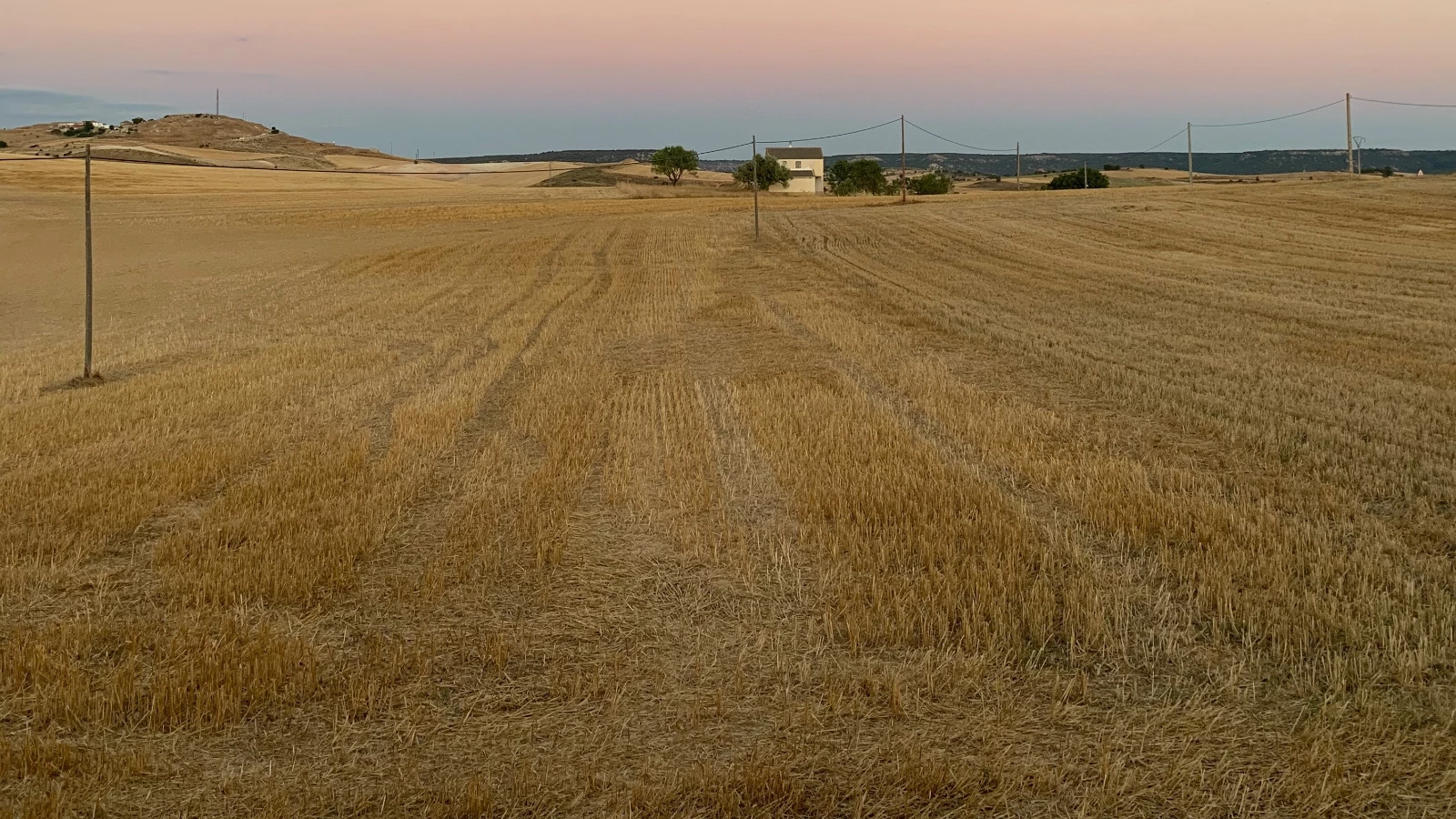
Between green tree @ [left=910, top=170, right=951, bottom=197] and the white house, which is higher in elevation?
the white house

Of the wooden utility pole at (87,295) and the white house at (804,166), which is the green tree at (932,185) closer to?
the white house at (804,166)

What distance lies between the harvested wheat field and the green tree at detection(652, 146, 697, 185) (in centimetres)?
9273


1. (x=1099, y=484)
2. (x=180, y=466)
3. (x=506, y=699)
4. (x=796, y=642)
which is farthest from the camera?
(x=180, y=466)

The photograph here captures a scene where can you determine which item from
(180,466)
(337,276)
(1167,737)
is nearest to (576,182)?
(337,276)

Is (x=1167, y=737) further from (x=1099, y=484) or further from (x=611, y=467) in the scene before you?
(x=611, y=467)

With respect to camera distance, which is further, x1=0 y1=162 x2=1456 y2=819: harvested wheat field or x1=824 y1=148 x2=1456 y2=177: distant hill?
x1=824 y1=148 x2=1456 y2=177: distant hill

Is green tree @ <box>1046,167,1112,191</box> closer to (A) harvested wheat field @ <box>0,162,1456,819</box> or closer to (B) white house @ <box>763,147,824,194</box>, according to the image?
(B) white house @ <box>763,147,824,194</box>

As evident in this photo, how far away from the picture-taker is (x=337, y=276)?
3142 centimetres

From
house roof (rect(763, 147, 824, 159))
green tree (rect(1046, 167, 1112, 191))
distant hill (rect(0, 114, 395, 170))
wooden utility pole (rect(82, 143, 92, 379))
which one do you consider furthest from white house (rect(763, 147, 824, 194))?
wooden utility pole (rect(82, 143, 92, 379))

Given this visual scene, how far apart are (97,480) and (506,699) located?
19.7 ft

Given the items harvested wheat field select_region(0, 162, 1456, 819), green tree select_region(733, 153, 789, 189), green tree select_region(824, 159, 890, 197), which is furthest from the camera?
green tree select_region(824, 159, 890, 197)

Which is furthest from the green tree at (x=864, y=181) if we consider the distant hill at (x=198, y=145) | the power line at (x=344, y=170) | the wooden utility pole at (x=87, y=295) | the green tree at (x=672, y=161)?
the wooden utility pole at (x=87, y=295)

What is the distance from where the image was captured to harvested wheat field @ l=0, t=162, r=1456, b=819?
4637mm

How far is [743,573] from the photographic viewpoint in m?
7.16
